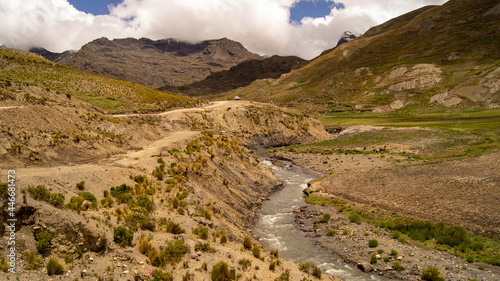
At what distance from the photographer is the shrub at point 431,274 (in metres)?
16.2

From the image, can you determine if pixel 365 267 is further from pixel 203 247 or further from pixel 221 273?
pixel 203 247

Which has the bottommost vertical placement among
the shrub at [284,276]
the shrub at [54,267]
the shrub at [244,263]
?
the shrub at [284,276]

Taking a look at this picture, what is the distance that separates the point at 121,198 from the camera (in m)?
18.0

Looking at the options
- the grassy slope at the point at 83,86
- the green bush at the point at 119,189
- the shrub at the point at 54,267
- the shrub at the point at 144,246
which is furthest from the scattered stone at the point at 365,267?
the grassy slope at the point at 83,86

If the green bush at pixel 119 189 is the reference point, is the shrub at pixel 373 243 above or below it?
below

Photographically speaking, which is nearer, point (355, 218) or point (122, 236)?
point (122, 236)

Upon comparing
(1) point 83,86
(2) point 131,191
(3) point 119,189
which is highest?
(1) point 83,86

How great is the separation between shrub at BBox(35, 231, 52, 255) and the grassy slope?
4691 cm

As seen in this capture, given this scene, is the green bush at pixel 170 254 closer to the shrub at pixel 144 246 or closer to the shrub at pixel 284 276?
the shrub at pixel 144 246

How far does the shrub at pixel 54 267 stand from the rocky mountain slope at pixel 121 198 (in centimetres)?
4

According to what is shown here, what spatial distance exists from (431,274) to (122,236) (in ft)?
58.7

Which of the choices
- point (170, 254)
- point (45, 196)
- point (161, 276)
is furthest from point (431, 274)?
point (45, 196)

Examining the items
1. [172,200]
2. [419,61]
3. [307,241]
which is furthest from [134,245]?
[419,61]

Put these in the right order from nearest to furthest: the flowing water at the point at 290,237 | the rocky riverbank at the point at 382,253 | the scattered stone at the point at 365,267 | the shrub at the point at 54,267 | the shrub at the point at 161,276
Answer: the shrub at the point at 54,267 → the shrub at the point at 161,276 → the rocky riverbank at the point at 382,253 → the scattered stone at the point at 365,267 → the flowing water at the point at 290,237
